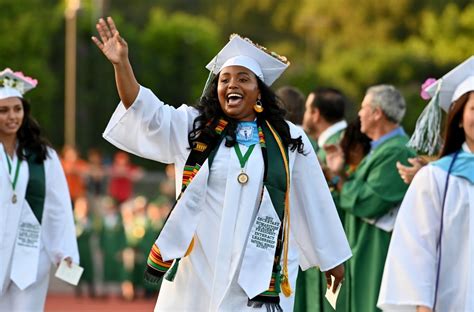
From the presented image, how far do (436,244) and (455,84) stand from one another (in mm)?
971

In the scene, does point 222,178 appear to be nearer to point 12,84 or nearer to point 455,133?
point 455,133

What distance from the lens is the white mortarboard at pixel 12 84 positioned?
36.3ft

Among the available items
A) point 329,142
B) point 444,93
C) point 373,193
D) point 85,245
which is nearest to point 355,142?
point 329,142

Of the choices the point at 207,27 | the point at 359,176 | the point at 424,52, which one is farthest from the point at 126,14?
the point at 359,176

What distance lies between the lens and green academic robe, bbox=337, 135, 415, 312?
11617 millimetres

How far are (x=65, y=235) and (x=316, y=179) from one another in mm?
3057

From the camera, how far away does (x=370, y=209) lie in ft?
38.1

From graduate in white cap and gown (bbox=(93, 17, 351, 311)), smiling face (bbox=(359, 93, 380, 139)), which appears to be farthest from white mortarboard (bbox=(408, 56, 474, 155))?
smiling face (bbox=(359, 93, 380, 139))

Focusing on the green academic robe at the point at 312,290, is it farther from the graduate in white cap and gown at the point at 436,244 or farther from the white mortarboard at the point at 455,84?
the graduate in white cap and gown at the point at 436,244

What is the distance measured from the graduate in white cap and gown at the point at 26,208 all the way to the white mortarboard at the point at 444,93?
3.46 meters

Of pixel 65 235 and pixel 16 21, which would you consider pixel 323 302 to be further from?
pixel 16 21

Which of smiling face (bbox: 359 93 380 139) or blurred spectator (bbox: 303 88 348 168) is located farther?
blurred spectator (bbox: 303 88 348 168)

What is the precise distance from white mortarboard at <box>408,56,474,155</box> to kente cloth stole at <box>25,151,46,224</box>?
3456 mm

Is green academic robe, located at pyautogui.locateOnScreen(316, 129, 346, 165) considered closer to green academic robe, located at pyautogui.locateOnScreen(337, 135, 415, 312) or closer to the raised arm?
green academic robe, located at pyautogui.locateOnScreen(337, 135, 415, 312)
